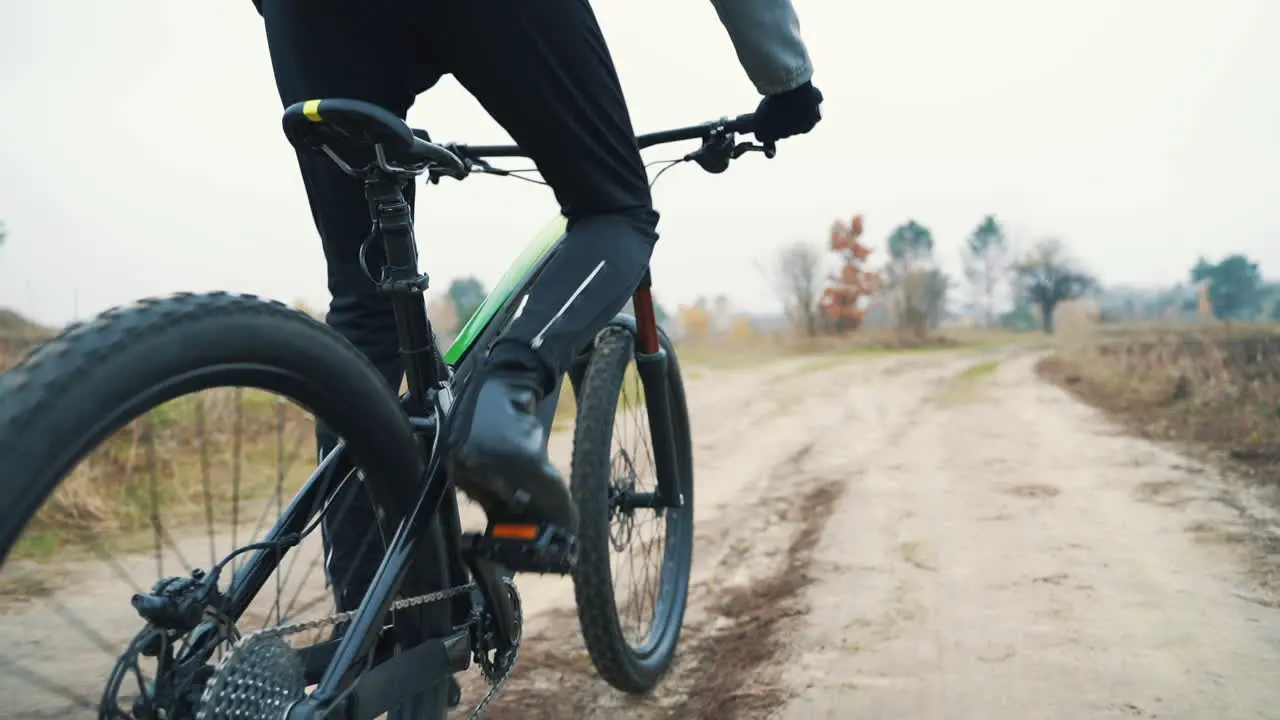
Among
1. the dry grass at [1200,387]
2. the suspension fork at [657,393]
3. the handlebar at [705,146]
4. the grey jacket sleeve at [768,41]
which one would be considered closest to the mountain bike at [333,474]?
the handlebar at [705,146]

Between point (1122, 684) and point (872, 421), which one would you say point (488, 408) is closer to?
point (1122, 684)

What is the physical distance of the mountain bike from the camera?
79cm

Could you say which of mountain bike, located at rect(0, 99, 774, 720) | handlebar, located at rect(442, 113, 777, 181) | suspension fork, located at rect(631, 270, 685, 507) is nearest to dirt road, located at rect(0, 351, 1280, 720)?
suspension fork, located at rect(631, 270, 685, 507)

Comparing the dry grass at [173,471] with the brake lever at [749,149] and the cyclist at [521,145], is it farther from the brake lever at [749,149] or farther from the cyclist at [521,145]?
the brake lever at [749,149]

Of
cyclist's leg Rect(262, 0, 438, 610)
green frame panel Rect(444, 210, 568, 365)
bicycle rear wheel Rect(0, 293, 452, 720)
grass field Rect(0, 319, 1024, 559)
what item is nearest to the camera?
bicycle rear wheel Rect(0, 293, 452, 720)

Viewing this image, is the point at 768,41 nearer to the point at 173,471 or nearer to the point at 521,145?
the point at 521,145

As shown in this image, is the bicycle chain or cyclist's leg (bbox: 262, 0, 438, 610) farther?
cyclist's leg (bbox: 262, 0, 438, 610)

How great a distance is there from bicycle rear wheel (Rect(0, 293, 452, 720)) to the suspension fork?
86 centimetres

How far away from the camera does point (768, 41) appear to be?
1.37 m


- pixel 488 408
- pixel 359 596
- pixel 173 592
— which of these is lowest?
pixel 359 596

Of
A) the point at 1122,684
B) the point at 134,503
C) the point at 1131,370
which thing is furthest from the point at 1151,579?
the point at 1131,370

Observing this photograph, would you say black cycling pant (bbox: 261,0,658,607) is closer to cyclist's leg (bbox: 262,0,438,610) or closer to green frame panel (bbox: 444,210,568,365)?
cyclist's leg (bbox: 262,0,438,610)

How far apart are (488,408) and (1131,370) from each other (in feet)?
25.7

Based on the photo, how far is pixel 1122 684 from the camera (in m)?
1.75
